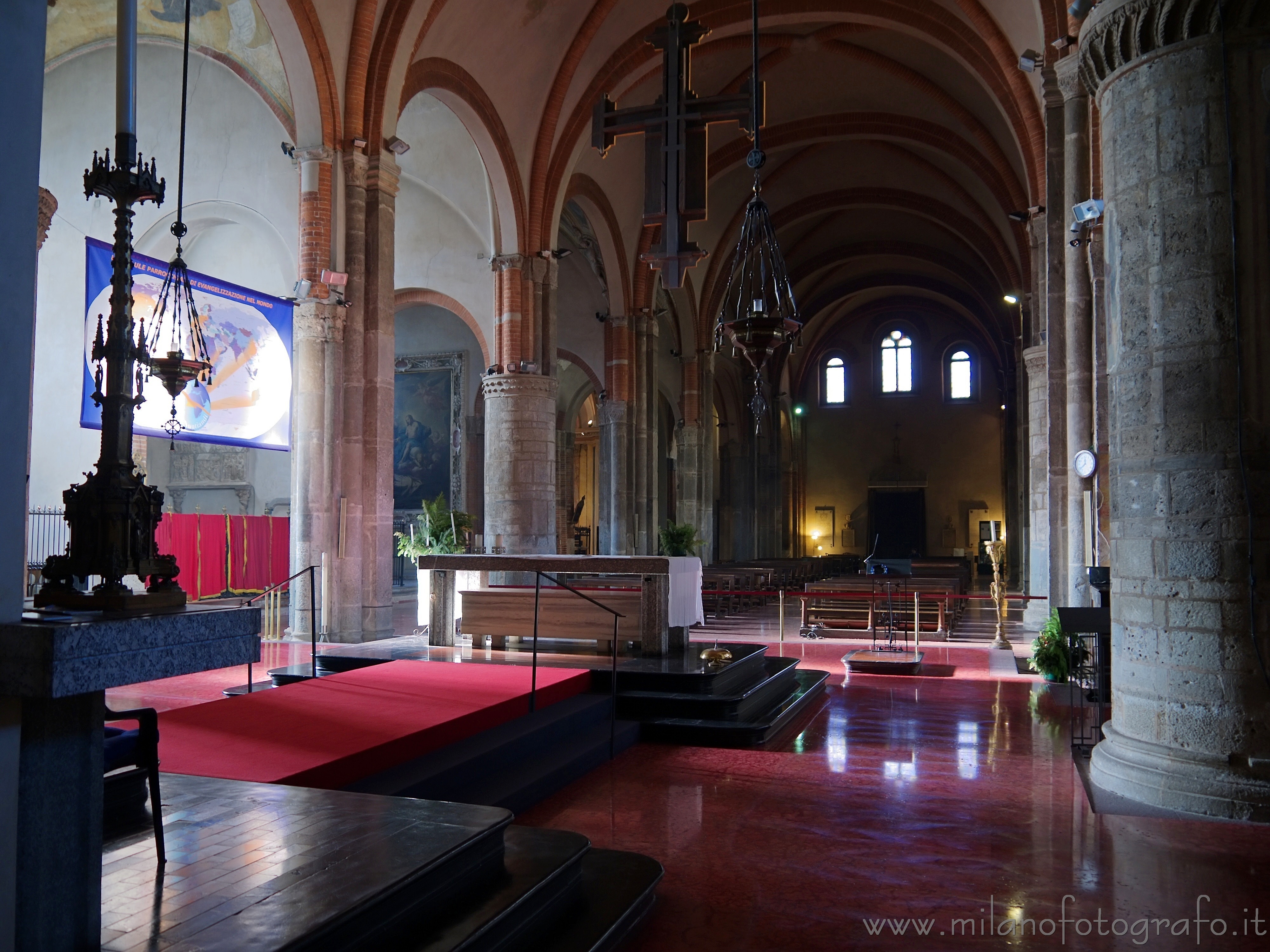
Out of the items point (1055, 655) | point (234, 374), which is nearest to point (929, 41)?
point (1055, 655)

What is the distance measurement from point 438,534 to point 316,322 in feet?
10.6

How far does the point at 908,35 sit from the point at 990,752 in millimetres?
13201

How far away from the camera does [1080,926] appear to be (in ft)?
11.0

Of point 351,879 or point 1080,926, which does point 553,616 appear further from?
point 351,879

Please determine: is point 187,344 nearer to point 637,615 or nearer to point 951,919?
point 637,615

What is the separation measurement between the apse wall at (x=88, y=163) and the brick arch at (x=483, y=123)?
3.05 meters

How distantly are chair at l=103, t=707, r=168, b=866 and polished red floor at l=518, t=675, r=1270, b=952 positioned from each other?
1.59 m

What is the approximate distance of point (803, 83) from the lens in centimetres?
1830

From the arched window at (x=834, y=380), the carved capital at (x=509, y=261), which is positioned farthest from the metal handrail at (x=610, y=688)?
the arched window at (x=834, y=380)

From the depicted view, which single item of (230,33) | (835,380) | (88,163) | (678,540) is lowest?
(678,540)

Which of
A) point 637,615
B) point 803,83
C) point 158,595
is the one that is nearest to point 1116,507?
point 637,615

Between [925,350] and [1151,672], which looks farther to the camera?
[925,350]

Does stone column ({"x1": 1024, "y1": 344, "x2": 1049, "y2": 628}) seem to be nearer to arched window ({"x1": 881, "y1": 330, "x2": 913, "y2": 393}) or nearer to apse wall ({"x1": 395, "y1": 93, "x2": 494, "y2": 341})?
apse wall ({"x1": 395, "y1": 93, "x2": 494, "y2": 341})

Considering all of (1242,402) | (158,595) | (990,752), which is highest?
(1242,402)
